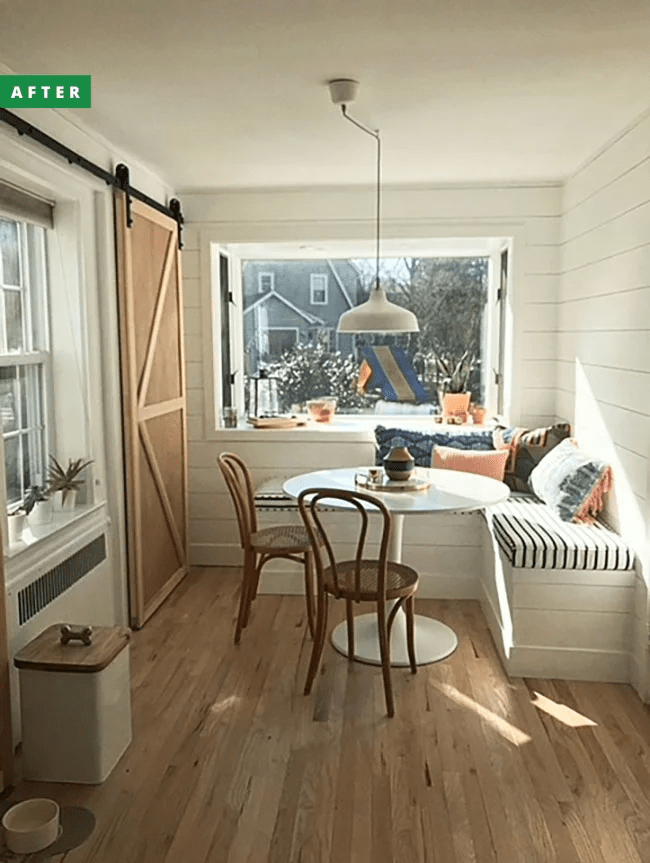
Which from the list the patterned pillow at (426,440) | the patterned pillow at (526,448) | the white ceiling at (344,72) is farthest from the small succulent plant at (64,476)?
the patterned pillow at (526,448)

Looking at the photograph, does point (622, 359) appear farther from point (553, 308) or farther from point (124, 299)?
point (124, 299)

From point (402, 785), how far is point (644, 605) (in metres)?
1.30

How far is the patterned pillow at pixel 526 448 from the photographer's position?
436cm

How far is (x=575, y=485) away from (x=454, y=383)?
1.53 meters

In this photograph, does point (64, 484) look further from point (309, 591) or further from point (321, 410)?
point (321, 410)

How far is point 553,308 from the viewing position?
462cm

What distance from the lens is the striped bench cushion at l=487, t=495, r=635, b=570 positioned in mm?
3229

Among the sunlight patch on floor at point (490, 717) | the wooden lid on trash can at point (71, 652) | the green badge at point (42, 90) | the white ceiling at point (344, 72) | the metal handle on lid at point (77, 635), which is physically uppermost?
the white ceiling at point (344, 72)

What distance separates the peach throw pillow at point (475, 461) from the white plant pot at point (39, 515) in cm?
219

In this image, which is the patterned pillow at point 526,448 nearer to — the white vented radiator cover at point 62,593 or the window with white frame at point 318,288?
the window with white frame at point 318,288

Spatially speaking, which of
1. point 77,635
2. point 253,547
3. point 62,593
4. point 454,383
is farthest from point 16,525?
point 454,383

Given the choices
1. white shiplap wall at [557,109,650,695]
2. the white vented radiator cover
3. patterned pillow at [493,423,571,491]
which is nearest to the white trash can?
the white vented radiator cover

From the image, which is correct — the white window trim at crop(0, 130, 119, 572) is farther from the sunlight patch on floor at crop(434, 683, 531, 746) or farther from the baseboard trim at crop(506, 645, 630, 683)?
the baseboard trim at crop(506, 645, 630, 683)

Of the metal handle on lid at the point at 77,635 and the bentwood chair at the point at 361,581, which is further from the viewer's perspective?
the bentwood chair at the point at 361,581
